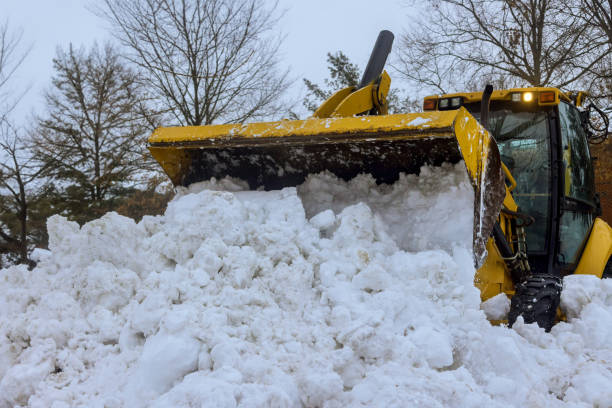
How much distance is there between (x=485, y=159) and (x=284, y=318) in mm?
1360

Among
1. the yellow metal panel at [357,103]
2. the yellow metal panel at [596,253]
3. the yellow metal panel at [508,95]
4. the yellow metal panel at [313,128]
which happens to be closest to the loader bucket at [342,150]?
the yellow metal panel at [313,128]

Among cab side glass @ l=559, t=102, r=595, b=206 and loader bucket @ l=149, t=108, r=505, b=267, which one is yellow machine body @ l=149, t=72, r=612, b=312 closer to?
loader bucket @ l=149, t=108, r=505, b=267

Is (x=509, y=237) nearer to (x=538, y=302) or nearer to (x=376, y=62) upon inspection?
(x=538, y=302)

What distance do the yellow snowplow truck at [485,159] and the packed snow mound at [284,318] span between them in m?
0.16

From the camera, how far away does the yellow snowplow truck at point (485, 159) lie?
2.41m

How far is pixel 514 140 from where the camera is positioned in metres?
3.26

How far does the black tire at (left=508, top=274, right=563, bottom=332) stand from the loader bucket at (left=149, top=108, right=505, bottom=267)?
36 cm

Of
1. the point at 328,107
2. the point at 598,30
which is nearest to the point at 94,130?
the point at 328,107

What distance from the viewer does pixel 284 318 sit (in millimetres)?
1904

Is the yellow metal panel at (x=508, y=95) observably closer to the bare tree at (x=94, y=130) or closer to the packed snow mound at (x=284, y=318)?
the packed snow mound at (x=284, y=318)

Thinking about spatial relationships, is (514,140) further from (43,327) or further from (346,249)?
(43,327)

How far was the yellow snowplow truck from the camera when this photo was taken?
7.91 ft

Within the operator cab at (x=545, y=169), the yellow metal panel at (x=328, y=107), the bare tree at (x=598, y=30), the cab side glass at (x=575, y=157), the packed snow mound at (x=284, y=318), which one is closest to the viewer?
the packed snow mound at (x=284, y=318)

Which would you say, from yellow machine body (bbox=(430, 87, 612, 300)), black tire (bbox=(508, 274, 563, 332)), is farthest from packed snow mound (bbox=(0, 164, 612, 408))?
yellow machine body (bbox=(430, 87, 612, 300))
